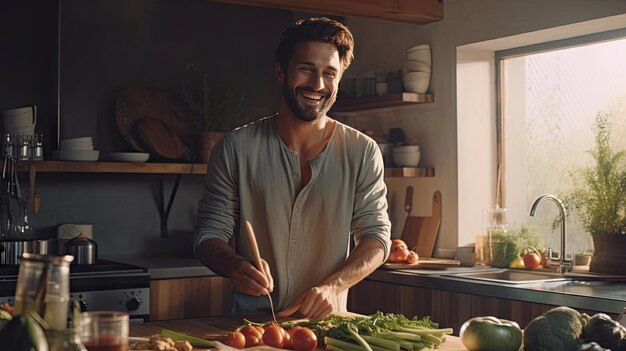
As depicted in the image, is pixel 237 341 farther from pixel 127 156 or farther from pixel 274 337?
pixel 127 156

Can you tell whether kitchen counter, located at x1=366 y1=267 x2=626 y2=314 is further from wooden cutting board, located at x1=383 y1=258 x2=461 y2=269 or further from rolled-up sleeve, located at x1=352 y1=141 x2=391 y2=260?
rolled-up sleeve, located at x1=352 y1=141 x2=391 y2=260

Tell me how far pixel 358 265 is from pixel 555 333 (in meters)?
0.91

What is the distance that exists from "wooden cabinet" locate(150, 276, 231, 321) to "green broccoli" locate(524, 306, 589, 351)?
2680 millimetres

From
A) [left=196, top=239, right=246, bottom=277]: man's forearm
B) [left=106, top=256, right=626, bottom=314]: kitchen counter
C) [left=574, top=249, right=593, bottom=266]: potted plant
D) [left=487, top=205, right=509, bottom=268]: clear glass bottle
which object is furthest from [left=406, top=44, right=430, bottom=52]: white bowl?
[left=196, top=239, right=246, bottom=277]: man's forearm

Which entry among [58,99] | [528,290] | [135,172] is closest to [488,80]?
[528,290]

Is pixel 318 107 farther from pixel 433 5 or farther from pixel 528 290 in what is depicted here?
pixel 433 5

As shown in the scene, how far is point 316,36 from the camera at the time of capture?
3.05m

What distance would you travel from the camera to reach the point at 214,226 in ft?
9.98

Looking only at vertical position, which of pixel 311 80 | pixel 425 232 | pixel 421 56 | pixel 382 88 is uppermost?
pixel 421 56

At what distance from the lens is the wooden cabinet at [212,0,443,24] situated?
175 inches

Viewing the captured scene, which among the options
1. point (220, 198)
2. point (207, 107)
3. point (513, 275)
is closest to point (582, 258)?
point (513, 275)

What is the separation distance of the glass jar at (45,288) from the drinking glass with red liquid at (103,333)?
0.29 ft

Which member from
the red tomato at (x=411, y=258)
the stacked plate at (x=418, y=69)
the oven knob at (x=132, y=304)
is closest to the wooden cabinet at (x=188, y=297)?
the oven knob at (x=132, y=304)

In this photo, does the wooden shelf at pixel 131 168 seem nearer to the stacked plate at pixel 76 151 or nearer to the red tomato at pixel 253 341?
the stacked plate at pixel 76 151
